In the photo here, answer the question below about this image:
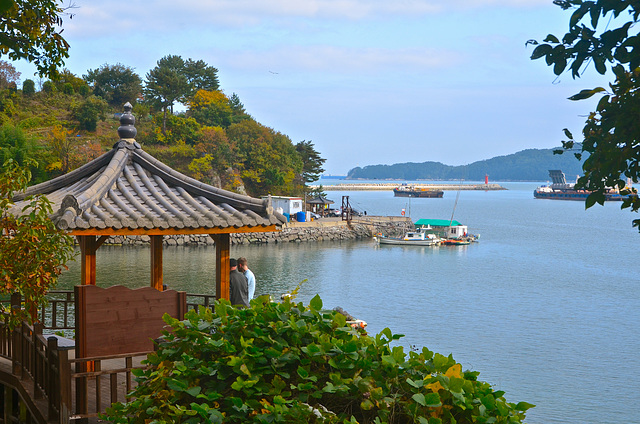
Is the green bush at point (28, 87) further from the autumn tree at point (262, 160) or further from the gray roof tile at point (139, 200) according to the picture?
the gray roof tile at point (139, 200)

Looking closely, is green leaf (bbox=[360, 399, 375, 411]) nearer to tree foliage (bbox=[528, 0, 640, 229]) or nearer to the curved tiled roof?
tree foliage (bbox=[528, 0, 640, 229])

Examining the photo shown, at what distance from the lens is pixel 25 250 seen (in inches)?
223

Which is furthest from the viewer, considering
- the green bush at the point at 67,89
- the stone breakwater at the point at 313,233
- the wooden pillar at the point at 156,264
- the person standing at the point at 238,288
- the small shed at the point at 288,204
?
the green bush at the point at 67,89

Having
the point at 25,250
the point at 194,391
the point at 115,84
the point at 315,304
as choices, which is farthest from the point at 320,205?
Answer: the point at 194,391

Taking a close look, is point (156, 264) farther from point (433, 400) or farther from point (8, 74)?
point (8, 74)

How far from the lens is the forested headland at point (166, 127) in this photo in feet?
157

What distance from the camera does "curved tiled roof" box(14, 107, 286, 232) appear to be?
6657mm

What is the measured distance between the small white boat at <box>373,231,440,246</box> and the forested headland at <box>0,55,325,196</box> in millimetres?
10907

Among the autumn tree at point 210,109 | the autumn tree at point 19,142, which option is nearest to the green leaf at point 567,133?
the autumn tree at point 19,142

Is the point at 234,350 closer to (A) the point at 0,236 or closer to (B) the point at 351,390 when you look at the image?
(B) the point at 351,390

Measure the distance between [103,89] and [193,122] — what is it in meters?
12.0

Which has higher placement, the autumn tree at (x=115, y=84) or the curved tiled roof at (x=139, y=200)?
the autumn tree at (x=115, y=84)

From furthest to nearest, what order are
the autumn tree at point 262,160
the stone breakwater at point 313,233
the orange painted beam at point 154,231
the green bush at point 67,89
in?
the autumn tree at point 262,160 < the green bush at point 67,89 < the stone breakwater at point 313,233 < the orange painted beam at point 154,231

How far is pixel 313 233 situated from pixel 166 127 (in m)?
16.3
